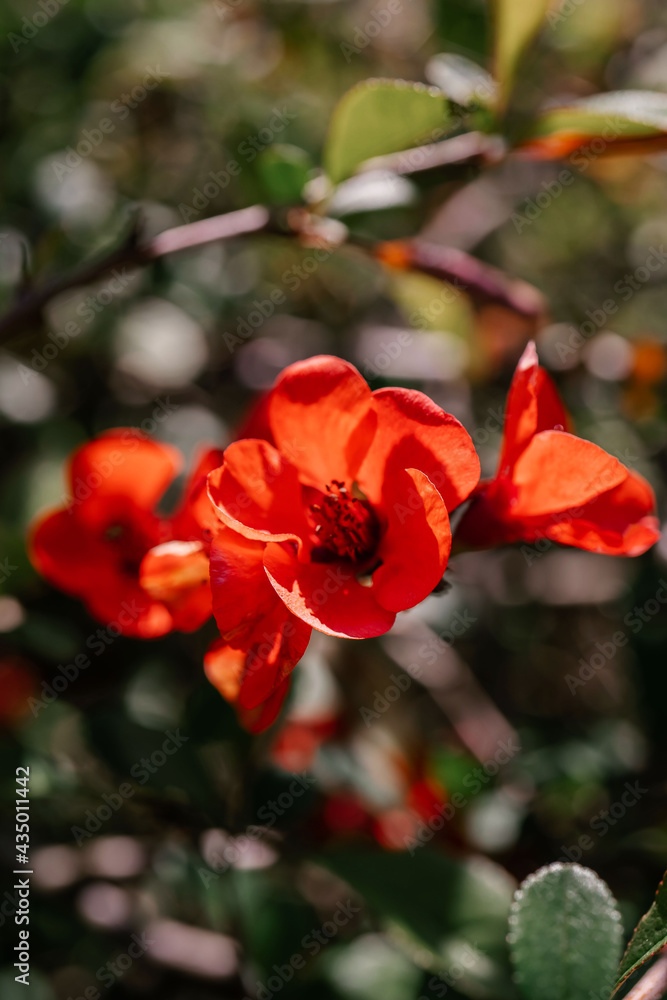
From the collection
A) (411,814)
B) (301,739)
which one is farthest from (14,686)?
(411,814)

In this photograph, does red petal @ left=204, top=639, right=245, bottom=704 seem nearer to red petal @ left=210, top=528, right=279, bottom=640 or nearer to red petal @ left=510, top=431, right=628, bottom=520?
red petal @ left=210, top=528, right=279, bottom=640

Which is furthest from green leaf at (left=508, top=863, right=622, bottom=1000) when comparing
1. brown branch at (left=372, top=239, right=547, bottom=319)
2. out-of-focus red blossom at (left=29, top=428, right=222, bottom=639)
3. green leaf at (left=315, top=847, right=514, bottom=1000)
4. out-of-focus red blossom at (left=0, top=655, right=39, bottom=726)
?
out-of-focus red blossom at (left=0, top=655, right=39, bottom=726)

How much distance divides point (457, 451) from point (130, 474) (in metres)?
0.55

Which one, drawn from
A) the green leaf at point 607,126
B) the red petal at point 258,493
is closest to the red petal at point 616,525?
the red petal at point 258,493

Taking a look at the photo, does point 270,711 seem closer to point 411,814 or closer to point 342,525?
point 342,525

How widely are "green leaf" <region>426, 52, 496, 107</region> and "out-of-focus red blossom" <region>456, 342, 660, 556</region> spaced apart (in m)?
0.39

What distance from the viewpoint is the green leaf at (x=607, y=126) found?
0.88 metres

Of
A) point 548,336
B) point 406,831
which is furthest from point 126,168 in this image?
point 406,831

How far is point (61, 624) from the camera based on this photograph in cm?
128

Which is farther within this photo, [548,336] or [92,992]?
[548,336]

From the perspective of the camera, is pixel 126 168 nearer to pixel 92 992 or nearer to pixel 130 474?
pixel 130 474

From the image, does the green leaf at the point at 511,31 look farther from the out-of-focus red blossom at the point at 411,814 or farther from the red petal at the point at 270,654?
the out-of-focus red blossom at the point at 411,814

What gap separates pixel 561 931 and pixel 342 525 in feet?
1.43

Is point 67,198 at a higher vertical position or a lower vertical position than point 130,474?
higher
